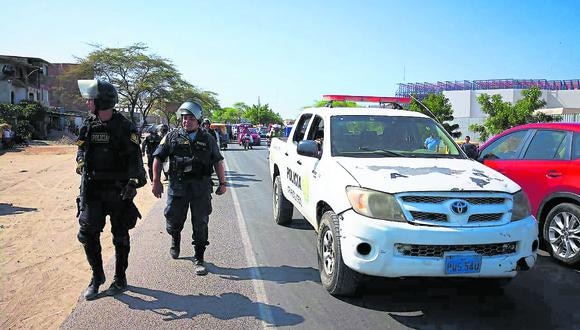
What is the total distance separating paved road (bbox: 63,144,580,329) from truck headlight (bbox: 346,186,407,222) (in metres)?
0.90

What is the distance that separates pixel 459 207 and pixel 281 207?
4.05 meters

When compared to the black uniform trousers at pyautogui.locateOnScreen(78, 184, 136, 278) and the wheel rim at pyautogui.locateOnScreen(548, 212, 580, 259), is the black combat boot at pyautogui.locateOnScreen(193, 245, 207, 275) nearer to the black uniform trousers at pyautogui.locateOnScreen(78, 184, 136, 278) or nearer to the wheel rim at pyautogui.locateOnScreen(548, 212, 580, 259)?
the black uniform trousers at pyautogui.locateOnScreen(78, 184, 136, 278)

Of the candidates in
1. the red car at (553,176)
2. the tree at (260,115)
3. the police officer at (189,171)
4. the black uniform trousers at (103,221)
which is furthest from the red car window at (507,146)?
the tree at (260,115)

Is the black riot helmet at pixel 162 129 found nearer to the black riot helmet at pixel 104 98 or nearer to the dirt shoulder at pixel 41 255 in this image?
the dirt shoulder at pixel 41 255

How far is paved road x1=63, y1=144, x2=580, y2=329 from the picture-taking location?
402 cm

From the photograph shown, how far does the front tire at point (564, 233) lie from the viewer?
214 inches

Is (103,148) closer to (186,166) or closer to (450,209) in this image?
(186,166)

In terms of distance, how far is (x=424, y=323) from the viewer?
13.1 feet

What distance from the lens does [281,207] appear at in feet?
25.1

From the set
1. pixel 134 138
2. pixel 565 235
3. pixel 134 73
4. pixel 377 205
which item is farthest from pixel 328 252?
pixel 134 73

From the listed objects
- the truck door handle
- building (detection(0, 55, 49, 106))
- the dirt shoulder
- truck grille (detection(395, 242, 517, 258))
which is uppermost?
building (detection(0, 55, 49, 106))

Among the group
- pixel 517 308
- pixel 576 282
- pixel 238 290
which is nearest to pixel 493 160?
pixel 576 282

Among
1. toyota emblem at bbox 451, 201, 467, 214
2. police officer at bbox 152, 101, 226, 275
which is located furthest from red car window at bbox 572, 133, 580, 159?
police officer at bbox 152, 101, 226, 275

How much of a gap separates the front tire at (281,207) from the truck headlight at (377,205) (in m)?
3.47
